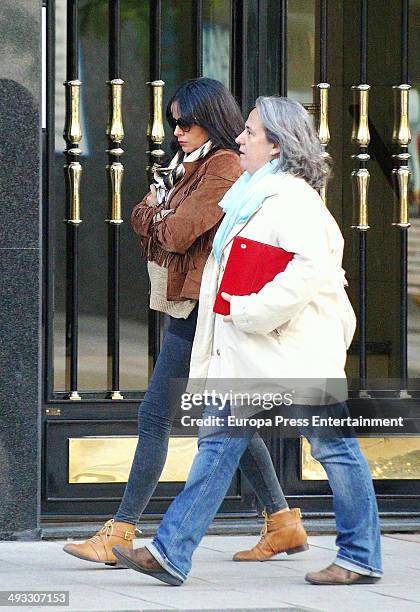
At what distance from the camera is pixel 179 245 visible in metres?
5.87

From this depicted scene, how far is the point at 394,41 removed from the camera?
7.46m

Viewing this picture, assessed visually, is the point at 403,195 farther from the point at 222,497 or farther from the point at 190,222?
the point at 222,497

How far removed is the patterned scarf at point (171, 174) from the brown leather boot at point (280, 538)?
1.37 metres

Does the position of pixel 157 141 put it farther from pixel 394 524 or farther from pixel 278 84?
pixel 394 524

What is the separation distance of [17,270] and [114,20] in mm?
1241

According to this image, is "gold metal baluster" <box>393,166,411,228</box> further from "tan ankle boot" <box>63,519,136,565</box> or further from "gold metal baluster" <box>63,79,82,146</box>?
"tan ankle boot" <box>63,519,136,565</box>

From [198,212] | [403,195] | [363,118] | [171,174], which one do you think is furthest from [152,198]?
[403,195]

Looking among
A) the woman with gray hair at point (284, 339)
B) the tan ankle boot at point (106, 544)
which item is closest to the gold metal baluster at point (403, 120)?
the woman with gray hair at point (284, 339)

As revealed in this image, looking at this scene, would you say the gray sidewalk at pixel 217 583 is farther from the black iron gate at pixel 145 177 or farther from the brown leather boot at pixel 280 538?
the black iron gate at pixel 145 177

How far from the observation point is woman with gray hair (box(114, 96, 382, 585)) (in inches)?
214

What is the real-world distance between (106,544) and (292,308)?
4.14 feet

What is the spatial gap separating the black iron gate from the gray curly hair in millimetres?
1409

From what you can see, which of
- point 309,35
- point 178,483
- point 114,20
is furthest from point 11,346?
point 309,35

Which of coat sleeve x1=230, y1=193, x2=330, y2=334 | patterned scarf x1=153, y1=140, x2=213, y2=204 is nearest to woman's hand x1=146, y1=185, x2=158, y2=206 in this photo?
patterned scarf x1=153, y1=140, x2=213, y2=204
